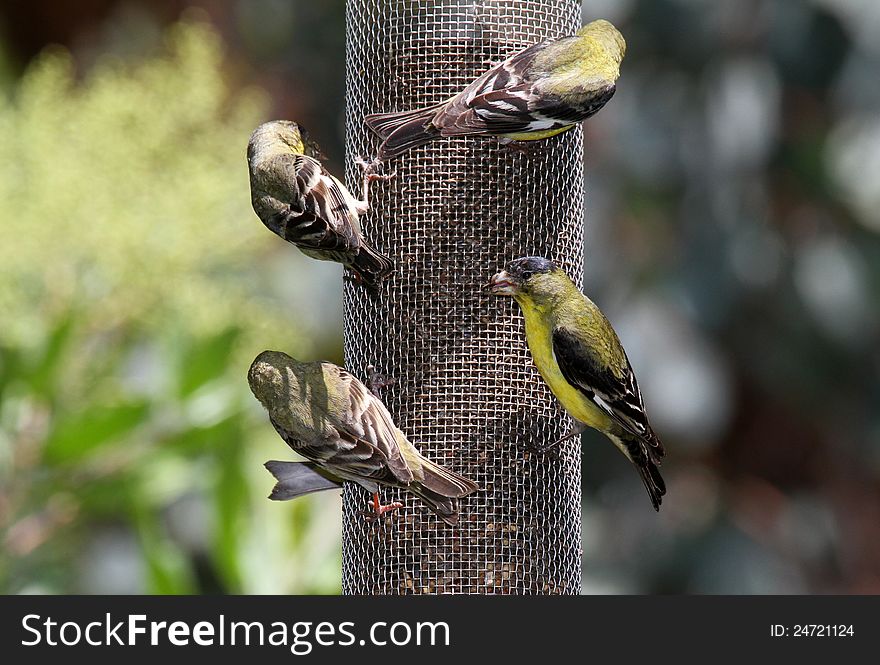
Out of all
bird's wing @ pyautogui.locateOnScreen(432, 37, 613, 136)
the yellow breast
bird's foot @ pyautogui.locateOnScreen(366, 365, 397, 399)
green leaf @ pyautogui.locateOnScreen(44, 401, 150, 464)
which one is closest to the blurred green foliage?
green leaf @ pyautogui.locateOnScreen(44, 401, 150, 464)

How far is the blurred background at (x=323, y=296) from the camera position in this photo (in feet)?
28.0

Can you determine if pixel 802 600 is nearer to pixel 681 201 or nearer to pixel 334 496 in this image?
pixel 334 496

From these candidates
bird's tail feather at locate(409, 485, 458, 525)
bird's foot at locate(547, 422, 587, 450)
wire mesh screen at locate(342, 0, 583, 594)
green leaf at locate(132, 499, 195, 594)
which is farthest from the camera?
green leaf at locate(132, 499, 195, 594)

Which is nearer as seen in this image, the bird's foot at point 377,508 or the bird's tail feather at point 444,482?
the bird's tail feather at point 444,482

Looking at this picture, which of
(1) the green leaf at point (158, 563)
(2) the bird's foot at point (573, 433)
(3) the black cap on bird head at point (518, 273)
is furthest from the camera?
(1) the green leaf at point (158, 563)

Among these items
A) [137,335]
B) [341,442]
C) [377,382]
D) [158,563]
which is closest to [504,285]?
[377,382]

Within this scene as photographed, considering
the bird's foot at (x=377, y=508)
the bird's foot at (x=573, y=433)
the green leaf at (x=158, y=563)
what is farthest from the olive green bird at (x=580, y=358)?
the green leaf at (x=158, y=563)

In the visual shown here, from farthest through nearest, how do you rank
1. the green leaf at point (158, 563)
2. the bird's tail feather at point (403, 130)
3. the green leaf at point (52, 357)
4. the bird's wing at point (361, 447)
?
the green leaf at point (158, 563), the green leaf at point (52, 357), the bird's tail feather at point (403, 130), the bird's wing at point (361, 447)

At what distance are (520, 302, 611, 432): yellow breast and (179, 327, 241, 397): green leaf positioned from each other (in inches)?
114

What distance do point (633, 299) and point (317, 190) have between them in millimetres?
5531

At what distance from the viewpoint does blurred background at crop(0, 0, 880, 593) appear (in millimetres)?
8531

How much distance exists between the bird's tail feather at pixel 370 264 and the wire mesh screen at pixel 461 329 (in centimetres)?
17

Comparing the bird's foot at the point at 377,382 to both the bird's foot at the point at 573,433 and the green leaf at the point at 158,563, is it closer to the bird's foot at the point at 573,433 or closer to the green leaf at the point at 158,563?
the bird's foot at the point at 573,433

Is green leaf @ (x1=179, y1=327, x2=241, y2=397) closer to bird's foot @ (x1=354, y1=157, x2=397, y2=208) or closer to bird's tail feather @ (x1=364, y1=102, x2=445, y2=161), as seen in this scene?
bird's foot @ (x1=354, y1=157, x2=397, y2=208)
